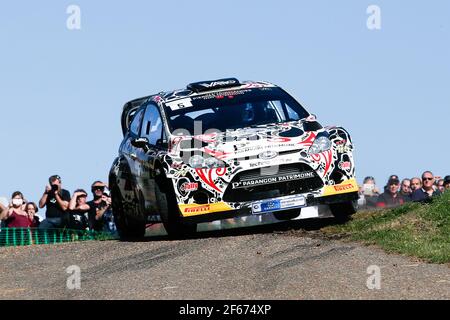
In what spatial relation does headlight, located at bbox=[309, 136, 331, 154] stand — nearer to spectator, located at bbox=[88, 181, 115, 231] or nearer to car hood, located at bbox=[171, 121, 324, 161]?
car hood, located at bbox=[171, 121, 324, 161]

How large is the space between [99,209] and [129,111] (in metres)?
2.41

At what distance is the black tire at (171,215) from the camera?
1553cm

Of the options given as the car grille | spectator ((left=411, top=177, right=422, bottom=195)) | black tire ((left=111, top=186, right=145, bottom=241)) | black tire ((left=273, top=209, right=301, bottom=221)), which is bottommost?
spectator ((left=411, top=177, right=422, bottom=195))

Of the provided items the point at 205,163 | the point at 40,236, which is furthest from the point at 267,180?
the point at 40,236

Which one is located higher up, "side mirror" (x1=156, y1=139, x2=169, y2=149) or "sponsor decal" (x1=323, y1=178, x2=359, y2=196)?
"side mirror" (x1=156, y1=139, x2=169, y2=149)

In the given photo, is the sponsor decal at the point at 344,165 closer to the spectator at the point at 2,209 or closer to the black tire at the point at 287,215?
the black tire at the point at 287,215

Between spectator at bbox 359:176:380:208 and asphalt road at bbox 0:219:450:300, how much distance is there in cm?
725

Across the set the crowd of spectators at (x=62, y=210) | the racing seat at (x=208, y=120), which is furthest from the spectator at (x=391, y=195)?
the racing seat at (x=208, y=120)

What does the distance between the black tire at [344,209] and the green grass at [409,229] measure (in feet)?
0.40

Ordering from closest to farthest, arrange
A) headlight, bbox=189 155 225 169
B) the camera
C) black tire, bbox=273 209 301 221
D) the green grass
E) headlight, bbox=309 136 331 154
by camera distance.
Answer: the green grass, headlight, bbox=189 155 225 169, headlight, bbox=309 136 331 154, black tire, bbox=273 209 301 221, the camera

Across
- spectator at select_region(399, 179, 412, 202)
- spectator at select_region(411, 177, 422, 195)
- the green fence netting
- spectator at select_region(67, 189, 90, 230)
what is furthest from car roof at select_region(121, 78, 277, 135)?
spectator at select_region(399, 179, 412, 202)

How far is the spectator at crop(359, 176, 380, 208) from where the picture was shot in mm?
23641

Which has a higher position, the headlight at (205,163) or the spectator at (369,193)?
the headlight at (205,163)
